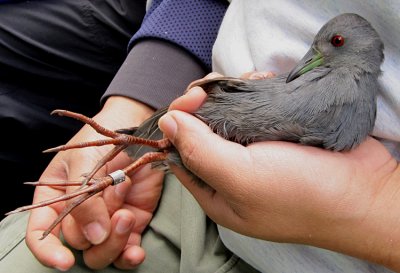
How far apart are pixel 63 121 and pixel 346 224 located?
1055mm

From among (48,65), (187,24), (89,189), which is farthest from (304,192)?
(48,65)

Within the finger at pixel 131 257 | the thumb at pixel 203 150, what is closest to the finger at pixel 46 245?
the finger at pixel 131 257

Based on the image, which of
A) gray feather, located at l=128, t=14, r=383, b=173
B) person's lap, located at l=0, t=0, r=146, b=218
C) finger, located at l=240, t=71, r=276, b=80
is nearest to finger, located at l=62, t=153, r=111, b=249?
gray feather, located at l=128, t=14, r=383, b=173

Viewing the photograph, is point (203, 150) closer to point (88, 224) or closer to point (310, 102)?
point (310, 102)

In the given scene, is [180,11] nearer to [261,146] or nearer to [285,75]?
[285,75]

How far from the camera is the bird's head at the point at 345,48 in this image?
3.41ft

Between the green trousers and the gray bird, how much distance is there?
0.18 meters

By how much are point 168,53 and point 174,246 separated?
500 millimetres

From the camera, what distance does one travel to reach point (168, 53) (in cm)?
145

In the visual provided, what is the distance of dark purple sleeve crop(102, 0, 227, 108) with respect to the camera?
142cm

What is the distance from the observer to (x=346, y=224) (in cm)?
95

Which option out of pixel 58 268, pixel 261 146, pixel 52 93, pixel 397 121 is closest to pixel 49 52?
pixel 52 93

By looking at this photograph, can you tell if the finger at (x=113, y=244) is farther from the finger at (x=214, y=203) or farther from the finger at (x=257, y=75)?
the finger at (x=257, y=75)

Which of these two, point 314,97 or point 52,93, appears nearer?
point 314,97
